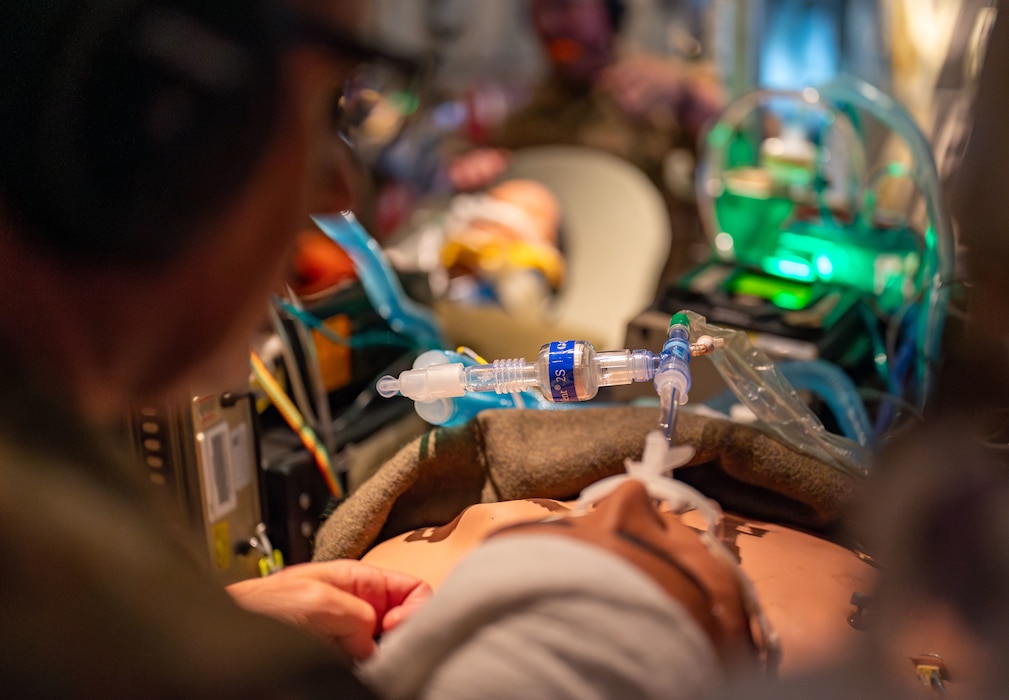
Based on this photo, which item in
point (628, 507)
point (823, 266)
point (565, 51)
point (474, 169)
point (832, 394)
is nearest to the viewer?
point (628, 507)

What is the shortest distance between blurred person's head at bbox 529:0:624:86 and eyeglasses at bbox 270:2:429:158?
0.48 m

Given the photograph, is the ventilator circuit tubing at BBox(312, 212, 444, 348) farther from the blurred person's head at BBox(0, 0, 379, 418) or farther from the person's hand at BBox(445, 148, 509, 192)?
the person's hand at BBox(445, 148, 509, 192)

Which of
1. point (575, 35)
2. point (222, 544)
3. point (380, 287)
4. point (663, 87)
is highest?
point (575, 35)

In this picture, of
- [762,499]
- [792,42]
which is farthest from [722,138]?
[762,499]

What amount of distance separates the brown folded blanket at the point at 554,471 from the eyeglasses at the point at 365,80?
249mm

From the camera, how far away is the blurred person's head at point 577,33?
5.19 ft

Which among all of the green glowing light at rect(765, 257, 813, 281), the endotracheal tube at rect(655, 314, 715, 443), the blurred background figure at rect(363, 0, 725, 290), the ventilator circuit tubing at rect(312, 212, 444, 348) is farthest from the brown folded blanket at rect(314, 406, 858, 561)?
the blurred background figure at rect(363, 0, 725, 290)

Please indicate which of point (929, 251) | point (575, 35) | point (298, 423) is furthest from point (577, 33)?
point (298, 423)

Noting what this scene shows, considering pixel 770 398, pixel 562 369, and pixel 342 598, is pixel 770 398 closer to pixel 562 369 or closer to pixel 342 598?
pixel 562 369

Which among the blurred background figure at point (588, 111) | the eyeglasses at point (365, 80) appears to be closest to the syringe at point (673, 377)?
the eyeglasses at point (365, 80)

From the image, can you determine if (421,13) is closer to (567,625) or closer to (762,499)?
(762,499)

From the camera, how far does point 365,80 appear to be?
0.76 m

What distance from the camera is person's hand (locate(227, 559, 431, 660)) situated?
0.44 metres

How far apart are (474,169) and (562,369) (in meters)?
1.10
